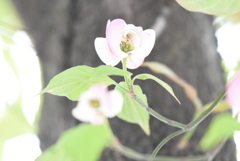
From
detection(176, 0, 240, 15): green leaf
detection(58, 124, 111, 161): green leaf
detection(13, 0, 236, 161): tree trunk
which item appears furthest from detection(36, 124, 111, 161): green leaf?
detection(13, 0, 236, 161): tree trunk

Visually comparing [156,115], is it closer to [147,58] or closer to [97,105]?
[97,105]

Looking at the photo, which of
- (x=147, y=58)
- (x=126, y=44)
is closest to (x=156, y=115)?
(x=126, y=44)

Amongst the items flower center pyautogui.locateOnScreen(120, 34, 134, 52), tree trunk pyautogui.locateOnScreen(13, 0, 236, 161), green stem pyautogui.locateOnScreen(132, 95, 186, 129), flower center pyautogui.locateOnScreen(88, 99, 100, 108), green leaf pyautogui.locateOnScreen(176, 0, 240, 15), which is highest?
green leaf pyautogui.locateOnScreen(176, 0, 240, 15)

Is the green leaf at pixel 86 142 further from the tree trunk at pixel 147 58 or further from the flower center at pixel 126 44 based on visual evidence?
the tree trunk at pixel 147 58

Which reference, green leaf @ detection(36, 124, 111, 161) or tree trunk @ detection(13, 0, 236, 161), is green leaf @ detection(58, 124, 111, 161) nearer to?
green leaf @ detection(36, 124, 111, 161)

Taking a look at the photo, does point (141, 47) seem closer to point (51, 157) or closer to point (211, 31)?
point (51, 157)

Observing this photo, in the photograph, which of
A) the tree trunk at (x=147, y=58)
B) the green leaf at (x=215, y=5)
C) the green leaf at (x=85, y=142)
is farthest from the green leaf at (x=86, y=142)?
the tree trunk at (x=147, y=58)
